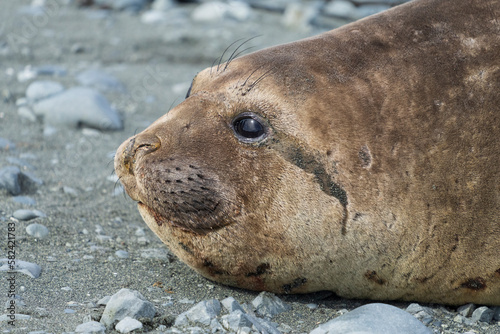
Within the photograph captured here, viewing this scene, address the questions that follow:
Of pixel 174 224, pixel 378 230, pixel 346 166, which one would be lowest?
pixel 174 224

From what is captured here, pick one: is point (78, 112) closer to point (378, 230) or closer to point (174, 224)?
point (174, 224)

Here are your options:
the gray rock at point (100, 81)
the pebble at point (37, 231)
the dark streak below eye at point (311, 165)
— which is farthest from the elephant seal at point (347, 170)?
the gray rock at point (100, 81)

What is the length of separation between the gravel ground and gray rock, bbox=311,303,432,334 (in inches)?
7.6

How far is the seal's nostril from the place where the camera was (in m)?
3.12

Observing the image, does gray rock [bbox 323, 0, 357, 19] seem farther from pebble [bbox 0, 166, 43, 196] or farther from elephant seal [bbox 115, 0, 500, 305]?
elephant seal [bbox 115, 0, 500, 305]

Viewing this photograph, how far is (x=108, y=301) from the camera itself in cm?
298

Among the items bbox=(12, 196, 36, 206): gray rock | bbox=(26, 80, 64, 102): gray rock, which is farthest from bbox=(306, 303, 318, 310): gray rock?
bbox=(26, 80, 64, 102): gray rock

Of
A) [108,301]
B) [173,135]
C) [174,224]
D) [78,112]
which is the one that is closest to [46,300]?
[108,301]

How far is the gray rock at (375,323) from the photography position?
Result: 2.78 metres

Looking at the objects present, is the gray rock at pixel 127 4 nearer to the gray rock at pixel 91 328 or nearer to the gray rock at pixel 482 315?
the gray rock at pixel 91 328

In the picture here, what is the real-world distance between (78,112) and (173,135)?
2719mm

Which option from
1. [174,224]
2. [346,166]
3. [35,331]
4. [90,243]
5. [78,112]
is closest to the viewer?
[35,331]

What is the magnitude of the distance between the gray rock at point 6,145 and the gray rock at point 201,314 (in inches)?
106

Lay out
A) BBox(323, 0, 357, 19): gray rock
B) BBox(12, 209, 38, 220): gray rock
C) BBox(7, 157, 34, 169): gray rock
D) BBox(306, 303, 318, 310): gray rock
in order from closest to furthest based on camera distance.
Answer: BBox(306, 303, 318, 310): gray rock < BBox(12, 209, 38, 220): gray rock < BBox(7, 157, 34, 169): gray rock < BBox(323, 0, 357, 19): gray rock
